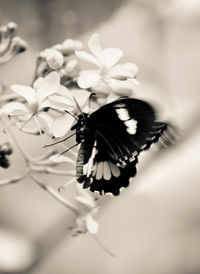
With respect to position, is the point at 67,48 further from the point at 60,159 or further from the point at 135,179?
the point at 135,179

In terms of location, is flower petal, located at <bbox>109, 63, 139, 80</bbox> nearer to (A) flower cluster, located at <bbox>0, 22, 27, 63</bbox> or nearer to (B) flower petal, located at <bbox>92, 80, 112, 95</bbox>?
(B) flower petal, located at <bbox>92, 80, 112, 95</bbox>

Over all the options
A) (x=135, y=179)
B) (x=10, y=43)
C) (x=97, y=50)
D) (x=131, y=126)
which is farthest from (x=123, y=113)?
(x=135, y=179)

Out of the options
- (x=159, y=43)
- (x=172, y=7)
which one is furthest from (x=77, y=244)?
(x=172, y=7)

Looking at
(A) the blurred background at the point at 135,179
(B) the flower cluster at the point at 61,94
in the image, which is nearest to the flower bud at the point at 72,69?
(B) the flower cluster at the point at 61,94

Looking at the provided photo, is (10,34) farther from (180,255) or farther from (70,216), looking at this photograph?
(180,255)

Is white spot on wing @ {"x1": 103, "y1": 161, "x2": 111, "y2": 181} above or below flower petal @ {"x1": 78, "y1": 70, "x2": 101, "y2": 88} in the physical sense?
below

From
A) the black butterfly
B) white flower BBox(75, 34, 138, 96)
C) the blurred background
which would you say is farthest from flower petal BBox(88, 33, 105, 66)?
the blurred background
